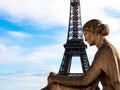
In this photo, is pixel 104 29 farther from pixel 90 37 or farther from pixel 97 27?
pixel 90 37

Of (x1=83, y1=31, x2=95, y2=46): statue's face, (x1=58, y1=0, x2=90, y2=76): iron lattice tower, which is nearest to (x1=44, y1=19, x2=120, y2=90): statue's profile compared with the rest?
(x1=83, y1=31, x2=95, y2=46): statue's face

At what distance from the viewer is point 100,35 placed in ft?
20.5

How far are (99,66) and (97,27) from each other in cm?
58

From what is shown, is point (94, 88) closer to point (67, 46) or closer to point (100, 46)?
point (100, 46)

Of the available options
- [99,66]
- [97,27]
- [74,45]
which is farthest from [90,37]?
[74,45]

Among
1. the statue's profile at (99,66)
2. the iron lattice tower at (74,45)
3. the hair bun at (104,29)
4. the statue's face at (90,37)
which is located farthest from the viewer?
the iron lattice tower at (74,45)

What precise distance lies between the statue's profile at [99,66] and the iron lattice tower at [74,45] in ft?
159

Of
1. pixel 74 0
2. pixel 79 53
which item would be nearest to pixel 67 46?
pixel 79 53

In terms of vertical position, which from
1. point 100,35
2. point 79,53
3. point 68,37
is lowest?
point 100,35

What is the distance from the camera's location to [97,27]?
20.3 feet

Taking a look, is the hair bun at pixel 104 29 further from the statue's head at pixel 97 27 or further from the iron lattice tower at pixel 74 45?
the iron lattice tower at pixel 74 45

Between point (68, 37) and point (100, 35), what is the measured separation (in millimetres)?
59130

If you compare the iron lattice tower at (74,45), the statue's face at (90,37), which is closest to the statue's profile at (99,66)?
the statue's face at (90,37)

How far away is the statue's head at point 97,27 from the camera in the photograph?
6148mm
